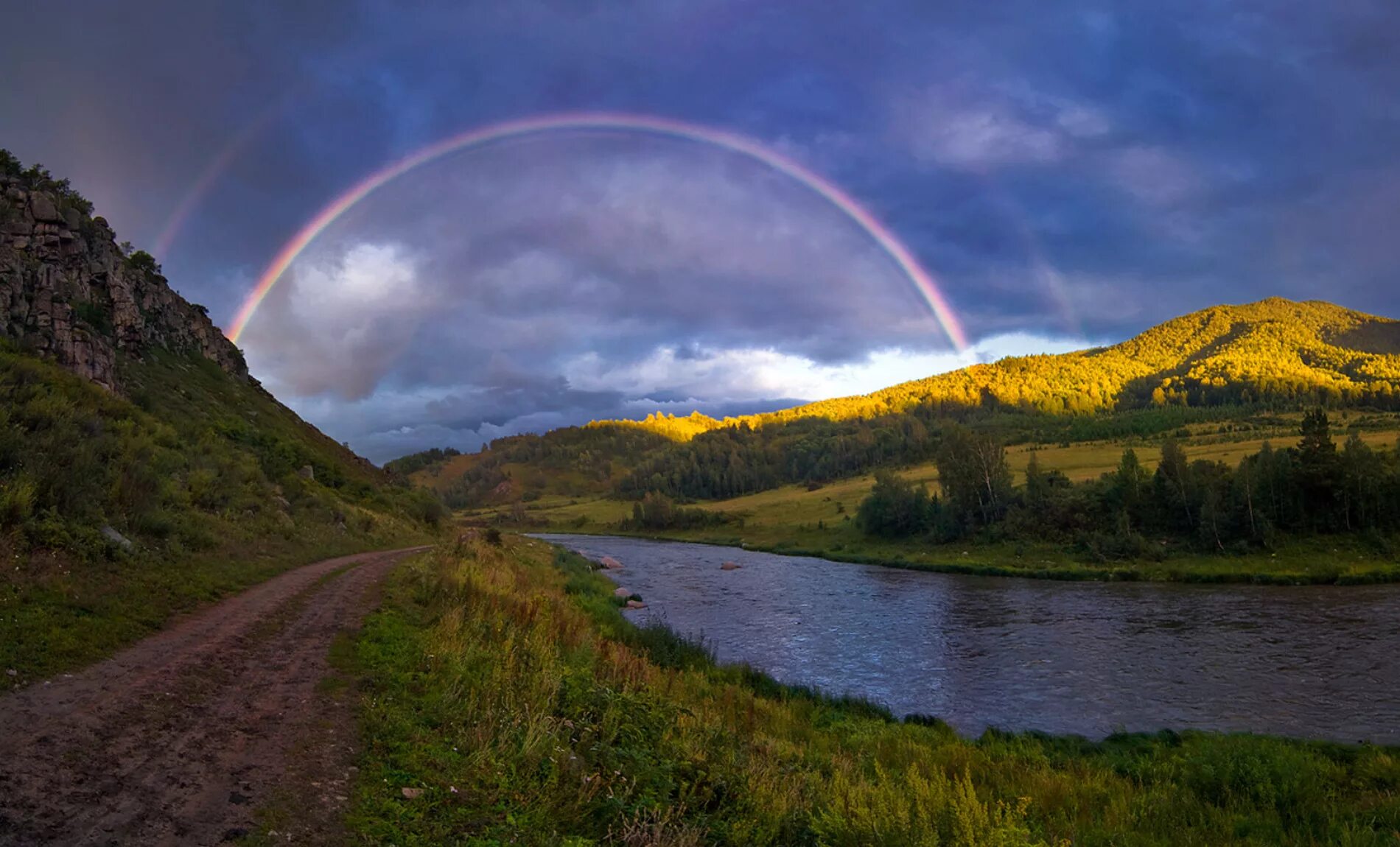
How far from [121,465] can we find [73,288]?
32.9 metres

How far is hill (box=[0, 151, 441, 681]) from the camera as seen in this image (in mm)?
12172

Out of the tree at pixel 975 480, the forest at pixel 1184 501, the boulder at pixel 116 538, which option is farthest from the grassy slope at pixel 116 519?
the tree at pixel 975 480

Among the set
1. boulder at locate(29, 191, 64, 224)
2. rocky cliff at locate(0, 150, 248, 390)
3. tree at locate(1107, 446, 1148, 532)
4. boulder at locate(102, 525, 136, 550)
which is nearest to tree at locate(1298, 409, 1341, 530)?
tree at locate(1107, 446, 1148, 532)

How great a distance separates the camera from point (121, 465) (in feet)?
62.6

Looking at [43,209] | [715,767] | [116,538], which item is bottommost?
[715,767]

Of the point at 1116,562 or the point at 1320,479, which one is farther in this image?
the point at 1116,562

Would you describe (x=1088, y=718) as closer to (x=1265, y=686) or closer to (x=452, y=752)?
(x=1265, y=686)

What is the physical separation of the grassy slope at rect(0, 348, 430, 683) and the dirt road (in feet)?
3.22

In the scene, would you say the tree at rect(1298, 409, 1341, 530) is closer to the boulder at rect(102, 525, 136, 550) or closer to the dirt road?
the dirt road

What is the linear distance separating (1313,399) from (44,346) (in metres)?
254

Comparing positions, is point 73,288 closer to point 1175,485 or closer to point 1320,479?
point 1175,485

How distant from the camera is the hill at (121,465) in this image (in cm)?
1217

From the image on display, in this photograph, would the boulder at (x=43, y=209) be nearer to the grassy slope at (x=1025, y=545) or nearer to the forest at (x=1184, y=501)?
the grassy slope at (x=1025, y=545)

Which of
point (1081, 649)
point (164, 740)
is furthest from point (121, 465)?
point (1081, 649)
